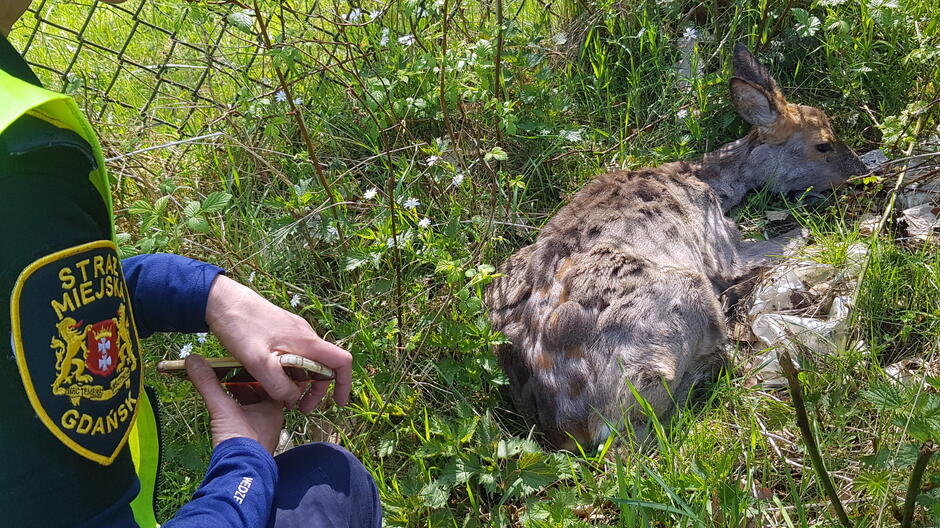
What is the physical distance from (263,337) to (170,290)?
0.35m

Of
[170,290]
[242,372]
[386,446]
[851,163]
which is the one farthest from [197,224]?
[851,163]

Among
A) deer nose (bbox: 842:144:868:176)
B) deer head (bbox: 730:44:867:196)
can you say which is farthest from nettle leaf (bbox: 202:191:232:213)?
deer nose (bbox: 842:144:868:176)

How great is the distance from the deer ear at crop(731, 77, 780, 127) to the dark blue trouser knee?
3.38 meters

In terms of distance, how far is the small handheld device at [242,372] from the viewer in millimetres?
2471

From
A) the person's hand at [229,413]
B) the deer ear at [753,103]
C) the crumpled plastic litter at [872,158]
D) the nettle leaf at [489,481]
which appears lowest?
the nettle leaf at [489,481]

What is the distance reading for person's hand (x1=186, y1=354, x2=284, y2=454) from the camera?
2.37m

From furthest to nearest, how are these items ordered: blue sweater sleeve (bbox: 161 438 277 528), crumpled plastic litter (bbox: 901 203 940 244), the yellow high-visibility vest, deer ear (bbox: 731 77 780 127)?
1. deer ear (bbox: 731 77 780 127)
2. crumpled plastic litter (bbox: 901 203 940 244)
3. blue sweater sleeve (bbox: 161 438 277 528)
4. the yellow high-visibility vest

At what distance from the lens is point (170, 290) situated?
8.41 feet

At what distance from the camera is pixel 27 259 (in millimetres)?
1680

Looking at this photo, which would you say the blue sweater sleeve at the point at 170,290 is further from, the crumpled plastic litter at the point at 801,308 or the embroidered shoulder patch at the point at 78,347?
the crumpled plastic litter at the point at 801,308

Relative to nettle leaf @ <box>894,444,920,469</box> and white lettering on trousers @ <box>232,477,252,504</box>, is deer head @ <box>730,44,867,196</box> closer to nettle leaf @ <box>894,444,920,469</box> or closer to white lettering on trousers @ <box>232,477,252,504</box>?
nettle leaf @ <box>894,444,920,469</box>

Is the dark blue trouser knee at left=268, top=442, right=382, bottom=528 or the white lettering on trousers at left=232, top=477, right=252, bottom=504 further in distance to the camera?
the dark blue trouser knee at left=268, top=442, right=382, bottom=528

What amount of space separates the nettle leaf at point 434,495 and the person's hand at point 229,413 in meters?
0.84

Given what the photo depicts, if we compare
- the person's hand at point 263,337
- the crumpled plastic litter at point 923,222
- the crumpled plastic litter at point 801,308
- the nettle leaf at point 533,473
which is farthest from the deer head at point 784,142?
the person's hand at point 263,337
